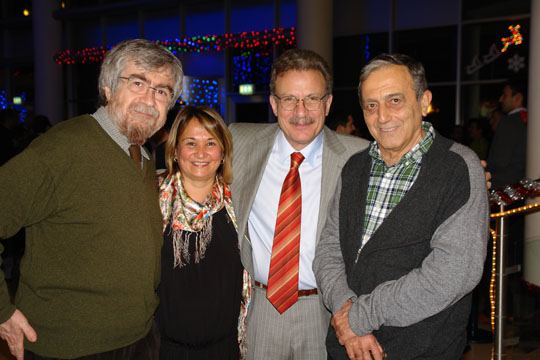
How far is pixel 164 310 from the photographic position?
2.39 metres

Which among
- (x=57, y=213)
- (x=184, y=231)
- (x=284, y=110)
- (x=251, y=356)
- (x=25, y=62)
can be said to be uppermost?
(x=25, y=62)

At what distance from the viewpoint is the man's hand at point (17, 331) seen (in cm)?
176

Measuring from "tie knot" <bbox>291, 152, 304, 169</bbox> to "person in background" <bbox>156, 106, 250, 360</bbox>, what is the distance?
0.44 m

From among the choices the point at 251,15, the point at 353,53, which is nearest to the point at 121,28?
the point at 251,15

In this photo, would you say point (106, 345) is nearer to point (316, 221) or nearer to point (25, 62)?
point (316, 221)

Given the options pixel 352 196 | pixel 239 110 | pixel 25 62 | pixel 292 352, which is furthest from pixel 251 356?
pixel 25 62

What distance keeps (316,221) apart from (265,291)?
46 cm

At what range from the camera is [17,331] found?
1767 millimetres

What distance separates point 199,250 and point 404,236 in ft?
3.78

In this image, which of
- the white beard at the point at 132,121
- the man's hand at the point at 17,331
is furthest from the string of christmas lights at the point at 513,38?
the man's hand at the point at 17,331

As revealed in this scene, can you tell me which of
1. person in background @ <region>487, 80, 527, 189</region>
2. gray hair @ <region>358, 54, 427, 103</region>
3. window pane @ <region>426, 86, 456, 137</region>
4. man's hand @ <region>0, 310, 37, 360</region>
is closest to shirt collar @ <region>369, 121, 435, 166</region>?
gray hair @ <region>358, 54, 427, 103</region>

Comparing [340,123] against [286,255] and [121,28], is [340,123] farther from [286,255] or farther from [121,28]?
[121,28]

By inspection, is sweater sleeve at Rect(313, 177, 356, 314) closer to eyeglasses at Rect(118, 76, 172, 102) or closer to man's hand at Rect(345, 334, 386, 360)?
man's hand at Rect(345, 334, 386, 360)

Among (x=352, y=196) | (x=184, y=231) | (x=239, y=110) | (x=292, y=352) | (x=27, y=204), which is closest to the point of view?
(x=27, y=204)
